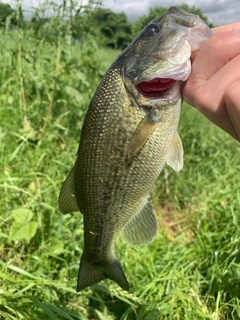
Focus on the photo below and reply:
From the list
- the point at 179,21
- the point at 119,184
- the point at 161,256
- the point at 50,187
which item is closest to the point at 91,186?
the point at 119,184

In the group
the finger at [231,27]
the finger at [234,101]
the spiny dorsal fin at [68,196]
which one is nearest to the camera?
the finger at [234,101]

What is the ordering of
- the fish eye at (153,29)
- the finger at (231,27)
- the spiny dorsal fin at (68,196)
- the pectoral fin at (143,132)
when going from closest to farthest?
the finger at (231,27), the pectoral fin at (143,132), the fish eye at (153,29), the spiny dorsal fin at (68,196)

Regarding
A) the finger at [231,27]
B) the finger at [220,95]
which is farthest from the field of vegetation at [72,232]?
the finger at [231,27]

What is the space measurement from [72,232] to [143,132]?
157 centimetres

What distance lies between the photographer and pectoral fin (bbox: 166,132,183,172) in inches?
70.8

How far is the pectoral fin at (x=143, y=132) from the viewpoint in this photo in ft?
5.41

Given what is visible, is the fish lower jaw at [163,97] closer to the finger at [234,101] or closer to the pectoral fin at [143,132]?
the pectoral fin at [143,132]

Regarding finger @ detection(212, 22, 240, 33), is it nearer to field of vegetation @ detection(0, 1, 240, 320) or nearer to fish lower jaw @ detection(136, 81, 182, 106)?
fish lower jaw @ detection(136, 81, 182, 106)

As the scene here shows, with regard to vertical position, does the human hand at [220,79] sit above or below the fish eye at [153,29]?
below

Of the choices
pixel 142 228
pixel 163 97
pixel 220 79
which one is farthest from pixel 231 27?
pixel 142 228

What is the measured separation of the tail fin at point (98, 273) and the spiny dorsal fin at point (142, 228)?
0.62ft

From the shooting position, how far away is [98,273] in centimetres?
204

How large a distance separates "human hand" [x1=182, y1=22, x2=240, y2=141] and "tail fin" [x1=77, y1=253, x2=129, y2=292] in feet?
3.51

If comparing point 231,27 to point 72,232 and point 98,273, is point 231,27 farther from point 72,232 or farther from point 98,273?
point 72,232
